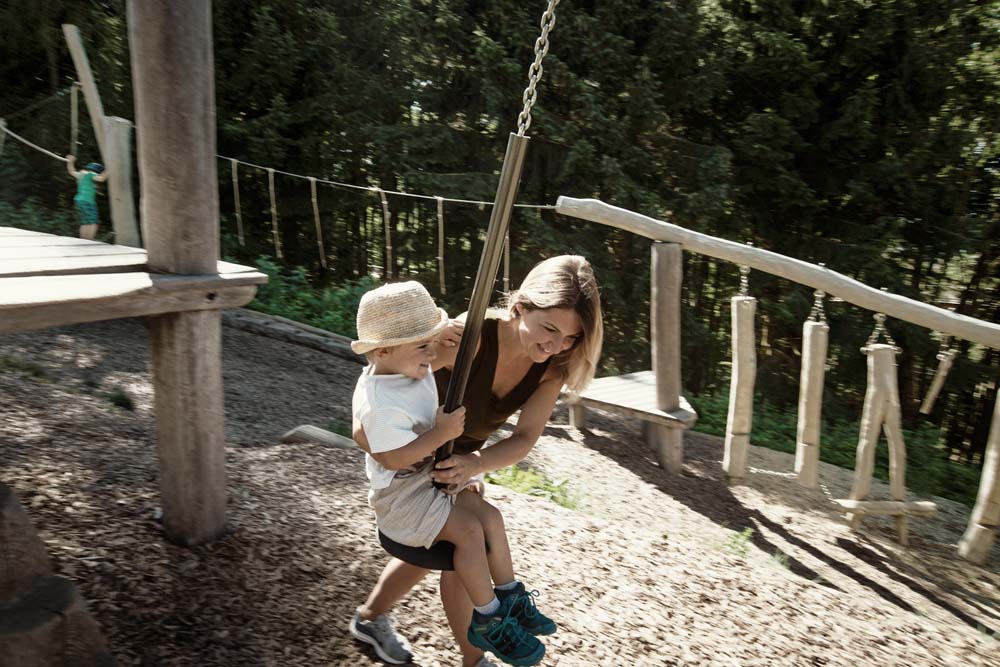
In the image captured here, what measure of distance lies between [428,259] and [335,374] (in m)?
4.19

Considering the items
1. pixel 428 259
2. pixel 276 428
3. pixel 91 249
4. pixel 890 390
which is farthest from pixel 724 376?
pixel 91 249

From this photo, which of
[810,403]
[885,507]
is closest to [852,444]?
[885,507]

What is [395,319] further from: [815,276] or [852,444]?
[852,444]

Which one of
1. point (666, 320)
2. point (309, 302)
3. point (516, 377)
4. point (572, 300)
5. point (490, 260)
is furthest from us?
point (309, 302)

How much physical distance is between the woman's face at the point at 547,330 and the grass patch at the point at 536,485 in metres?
2.30

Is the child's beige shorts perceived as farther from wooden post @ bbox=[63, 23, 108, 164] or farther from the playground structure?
wooden post @ bbox=[63, 23, 108, 164]

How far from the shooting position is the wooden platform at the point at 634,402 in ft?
17.6

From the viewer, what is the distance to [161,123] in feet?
7.46

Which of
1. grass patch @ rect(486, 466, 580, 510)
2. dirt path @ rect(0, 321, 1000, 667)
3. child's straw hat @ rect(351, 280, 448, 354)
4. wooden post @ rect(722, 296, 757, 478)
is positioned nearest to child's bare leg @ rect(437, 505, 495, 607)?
child's straw hat @ rect(351, 280, 448, 354)

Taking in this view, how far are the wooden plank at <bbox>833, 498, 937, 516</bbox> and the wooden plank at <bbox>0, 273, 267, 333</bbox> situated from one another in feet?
14.9

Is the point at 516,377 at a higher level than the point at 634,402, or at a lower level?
higher

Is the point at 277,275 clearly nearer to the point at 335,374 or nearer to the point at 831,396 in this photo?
the point at 335,374

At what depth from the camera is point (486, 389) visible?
2.29 metres

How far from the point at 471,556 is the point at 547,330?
68cm
